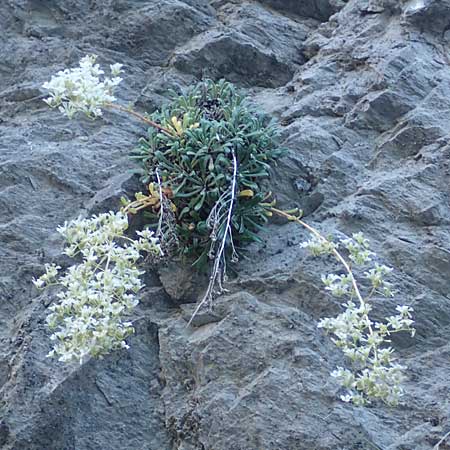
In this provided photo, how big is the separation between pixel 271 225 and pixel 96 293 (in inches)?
42.4

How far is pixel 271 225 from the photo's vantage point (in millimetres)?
3922

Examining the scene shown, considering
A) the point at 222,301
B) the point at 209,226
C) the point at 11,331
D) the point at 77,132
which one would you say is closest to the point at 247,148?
the point at 209,226

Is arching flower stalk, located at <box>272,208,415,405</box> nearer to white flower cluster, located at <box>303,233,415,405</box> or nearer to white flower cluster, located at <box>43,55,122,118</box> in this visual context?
white flower cluster, located at <box>303,233,415,405</box>

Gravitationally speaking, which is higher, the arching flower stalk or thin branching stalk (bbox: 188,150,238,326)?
the arching flower stalk

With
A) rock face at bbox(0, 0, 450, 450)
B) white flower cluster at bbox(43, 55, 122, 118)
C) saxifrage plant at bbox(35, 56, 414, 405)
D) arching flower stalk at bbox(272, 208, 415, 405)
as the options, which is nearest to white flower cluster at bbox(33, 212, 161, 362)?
saxifrage plant at bbox(35, 56, 414, 405)

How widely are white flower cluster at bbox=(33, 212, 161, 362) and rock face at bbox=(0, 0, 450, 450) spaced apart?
0.31 metres

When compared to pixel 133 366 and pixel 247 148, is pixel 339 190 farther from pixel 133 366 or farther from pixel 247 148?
pixel 133 366

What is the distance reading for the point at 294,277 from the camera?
3.60 meters

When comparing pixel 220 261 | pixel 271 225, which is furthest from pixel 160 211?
pixel 271 225

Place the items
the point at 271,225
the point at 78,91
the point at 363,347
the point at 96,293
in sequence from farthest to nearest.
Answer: the point at 271,225 → the point at 78,91 → the point at 96,293 → the point at 363,347

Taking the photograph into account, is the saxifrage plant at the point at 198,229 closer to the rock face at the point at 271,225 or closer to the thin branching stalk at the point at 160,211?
the thin branching stalk at the point at 160,211

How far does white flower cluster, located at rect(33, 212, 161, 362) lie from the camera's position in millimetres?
3020

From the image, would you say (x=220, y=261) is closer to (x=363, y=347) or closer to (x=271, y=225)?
(x=271, y=225)

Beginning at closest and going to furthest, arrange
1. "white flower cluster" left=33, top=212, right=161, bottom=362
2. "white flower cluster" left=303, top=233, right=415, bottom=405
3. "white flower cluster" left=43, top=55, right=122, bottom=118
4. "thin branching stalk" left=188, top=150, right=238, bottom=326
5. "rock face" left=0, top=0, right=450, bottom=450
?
"white flower cluster" left=303, top=233, right=415, bottom=405 → "white flower cluster" left=33, top=212, right=161, bottom=362 → "rock face" left=0, top=0, right=450, bottom=450 → "thin branching stalk" left=188, top=150, right=238, bottom=326 → "white flower cluster" left=43, top=55, right=122, bottom=118
